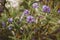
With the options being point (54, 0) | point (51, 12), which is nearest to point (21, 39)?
point (51, 12)

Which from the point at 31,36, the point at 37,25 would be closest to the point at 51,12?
the point at 37,25

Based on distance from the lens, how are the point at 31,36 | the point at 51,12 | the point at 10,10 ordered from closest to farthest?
the point at 31,36 → the point at 51,12 → the point at 10,10

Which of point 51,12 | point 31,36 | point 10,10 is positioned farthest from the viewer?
point 10,10

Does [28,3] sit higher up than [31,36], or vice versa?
[28,3]

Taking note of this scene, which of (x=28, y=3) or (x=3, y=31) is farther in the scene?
(x=28, y=3)

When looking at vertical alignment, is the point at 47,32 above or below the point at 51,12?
below

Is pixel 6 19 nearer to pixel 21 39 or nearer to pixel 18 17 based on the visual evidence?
pixel 18 17

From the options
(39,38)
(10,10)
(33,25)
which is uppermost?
(10,10)

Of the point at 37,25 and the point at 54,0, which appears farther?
the point at 54,0

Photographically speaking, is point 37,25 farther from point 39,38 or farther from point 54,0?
point 54,0
